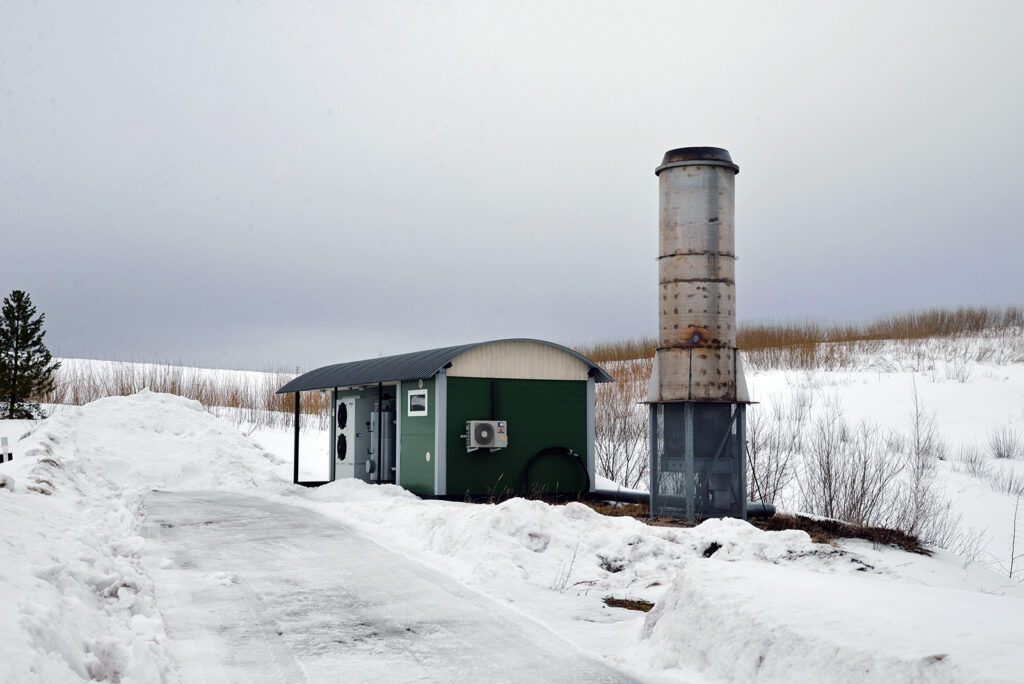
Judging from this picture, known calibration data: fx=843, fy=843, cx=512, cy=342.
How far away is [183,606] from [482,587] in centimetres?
288

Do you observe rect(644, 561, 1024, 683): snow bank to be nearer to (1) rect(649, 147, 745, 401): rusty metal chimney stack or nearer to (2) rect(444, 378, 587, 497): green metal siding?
(1) rect(649, 147, 745, 401): rusty metal chimney stack

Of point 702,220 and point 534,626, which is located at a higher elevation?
point 702,220

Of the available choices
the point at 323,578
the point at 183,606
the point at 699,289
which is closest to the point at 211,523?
the point at 323,578

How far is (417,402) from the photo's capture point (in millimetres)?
18188

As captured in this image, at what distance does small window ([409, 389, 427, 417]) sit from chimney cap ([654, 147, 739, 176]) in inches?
271

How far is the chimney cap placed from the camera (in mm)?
14422

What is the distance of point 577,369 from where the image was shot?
63.8ft

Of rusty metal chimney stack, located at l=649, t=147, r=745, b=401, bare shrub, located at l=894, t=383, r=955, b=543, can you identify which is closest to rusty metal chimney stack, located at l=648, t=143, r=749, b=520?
rusty metal chimney stack, located at l=649, t=147, r=745, b=401

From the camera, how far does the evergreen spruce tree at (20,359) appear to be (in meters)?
35.6

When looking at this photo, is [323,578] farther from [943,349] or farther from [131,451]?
[943,349]

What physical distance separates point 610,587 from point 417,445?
31.0 feet

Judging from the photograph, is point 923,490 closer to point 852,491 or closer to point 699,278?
point 852,491

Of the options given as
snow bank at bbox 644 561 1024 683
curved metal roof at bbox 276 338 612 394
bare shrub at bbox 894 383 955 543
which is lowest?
bare shrub at bbox 894 383 955 543

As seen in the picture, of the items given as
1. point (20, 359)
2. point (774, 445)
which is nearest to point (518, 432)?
point (774, 445)
